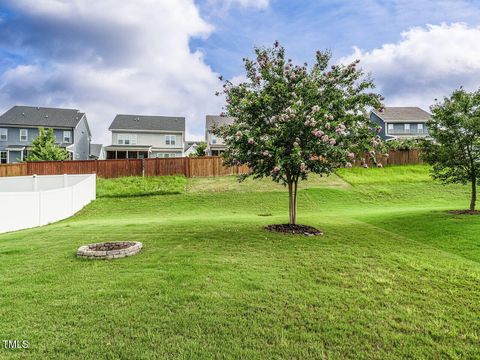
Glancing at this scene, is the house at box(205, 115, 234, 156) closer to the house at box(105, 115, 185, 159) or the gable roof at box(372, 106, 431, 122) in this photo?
the house at box(105, 115, 185, 159)

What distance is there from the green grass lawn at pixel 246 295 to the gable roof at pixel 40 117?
3453cm

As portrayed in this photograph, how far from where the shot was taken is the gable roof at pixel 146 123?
42.5 m

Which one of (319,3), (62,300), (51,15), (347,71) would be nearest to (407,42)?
(319,3)

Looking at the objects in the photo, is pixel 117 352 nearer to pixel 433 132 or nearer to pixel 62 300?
pixel 62 300

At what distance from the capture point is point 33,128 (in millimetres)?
38281

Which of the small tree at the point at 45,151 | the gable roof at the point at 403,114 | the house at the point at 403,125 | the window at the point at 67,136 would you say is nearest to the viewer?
the small tree at the point at 45,151

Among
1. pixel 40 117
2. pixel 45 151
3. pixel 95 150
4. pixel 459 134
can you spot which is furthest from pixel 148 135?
pixel 459 134

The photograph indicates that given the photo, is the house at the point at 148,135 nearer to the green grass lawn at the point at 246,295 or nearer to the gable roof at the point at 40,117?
the gable roof at the point at 40,117

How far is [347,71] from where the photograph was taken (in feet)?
33.4

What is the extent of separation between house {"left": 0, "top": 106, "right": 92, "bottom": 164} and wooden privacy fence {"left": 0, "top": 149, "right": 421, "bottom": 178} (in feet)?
40.6

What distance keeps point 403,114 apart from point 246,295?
47.2 metres

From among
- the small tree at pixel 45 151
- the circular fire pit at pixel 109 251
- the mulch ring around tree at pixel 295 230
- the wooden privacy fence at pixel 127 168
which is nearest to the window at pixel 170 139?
the small tree at pixel 45 151

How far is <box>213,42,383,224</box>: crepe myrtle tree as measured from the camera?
930 centimetres

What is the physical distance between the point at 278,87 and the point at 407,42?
9.36 m
